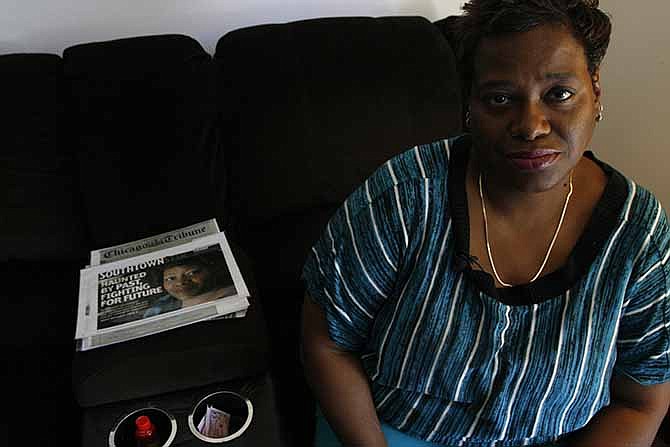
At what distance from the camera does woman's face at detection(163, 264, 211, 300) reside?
1.26 metres

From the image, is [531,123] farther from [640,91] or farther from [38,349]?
[38,349]

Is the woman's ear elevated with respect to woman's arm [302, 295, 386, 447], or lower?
elevated

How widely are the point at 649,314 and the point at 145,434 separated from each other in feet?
2.59

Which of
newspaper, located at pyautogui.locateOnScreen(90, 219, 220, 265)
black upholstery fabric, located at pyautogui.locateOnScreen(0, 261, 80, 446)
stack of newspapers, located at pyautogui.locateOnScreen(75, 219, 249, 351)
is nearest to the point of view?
stack of newspapers, located at pyautogui.locateOnScreen(75, 219, 249, 351)

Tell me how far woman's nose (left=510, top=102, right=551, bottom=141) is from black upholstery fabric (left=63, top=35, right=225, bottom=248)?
0.91 meters

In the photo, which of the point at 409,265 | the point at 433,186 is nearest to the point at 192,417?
the point at 409,265

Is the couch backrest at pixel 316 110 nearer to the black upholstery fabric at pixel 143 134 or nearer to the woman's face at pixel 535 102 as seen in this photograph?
the black upholstery fabric at pixel 143 134

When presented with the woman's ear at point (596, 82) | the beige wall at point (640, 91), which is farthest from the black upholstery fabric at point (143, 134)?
the beige wall at point (640, 91)

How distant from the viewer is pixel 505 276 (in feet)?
3.14

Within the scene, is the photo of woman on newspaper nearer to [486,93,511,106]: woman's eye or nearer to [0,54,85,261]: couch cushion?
[0,54,85,261]: couch cushion

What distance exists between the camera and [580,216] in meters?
0.96

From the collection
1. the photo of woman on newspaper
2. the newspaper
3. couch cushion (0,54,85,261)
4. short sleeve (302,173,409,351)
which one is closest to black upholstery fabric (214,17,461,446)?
the newspaper

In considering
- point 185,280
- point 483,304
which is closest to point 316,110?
point 185,280

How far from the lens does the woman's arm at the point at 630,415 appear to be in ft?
3.30
